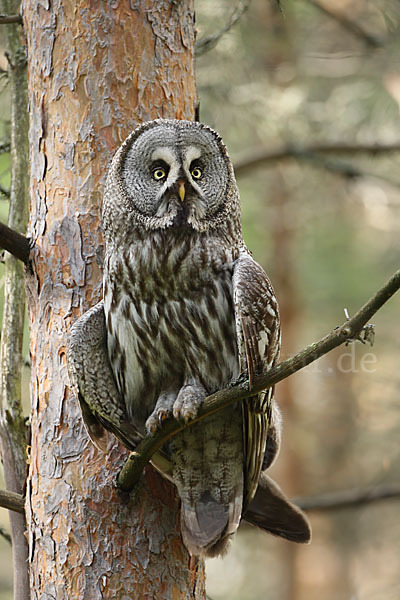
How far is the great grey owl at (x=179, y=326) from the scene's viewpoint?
3521 millimetres

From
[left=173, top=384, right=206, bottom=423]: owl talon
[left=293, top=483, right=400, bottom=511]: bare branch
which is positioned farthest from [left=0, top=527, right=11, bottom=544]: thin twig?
[left=293, top=483, right=400, bottom=511]: bare branch

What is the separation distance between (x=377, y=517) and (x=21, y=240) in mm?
11646

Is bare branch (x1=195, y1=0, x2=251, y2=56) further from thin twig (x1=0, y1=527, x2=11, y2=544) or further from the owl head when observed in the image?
thin twig (x1=0, y1=527, x2=11, y2=544)

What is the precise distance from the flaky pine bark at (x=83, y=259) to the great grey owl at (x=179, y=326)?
0.13 meters

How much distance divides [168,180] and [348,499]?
4.13 metres

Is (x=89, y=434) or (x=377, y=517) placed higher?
(x=377, y=517)

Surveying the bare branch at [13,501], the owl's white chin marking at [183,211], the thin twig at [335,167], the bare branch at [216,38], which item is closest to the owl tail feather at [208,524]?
the bare branch at [13,501]

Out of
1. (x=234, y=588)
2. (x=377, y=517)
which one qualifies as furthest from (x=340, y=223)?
(x=234, y=588)

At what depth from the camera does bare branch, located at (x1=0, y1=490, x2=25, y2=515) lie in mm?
3648

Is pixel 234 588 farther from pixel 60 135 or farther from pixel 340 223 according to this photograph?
pixel 60 135

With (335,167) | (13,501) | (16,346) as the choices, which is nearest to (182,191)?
(16,346)

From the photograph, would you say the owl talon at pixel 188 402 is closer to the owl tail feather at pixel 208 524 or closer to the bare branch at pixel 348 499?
the owl tail feather at pixel 208 524

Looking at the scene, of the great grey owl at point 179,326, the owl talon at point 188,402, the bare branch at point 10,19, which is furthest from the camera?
the bare branch at point 10,19

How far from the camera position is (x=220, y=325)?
11.6ft
